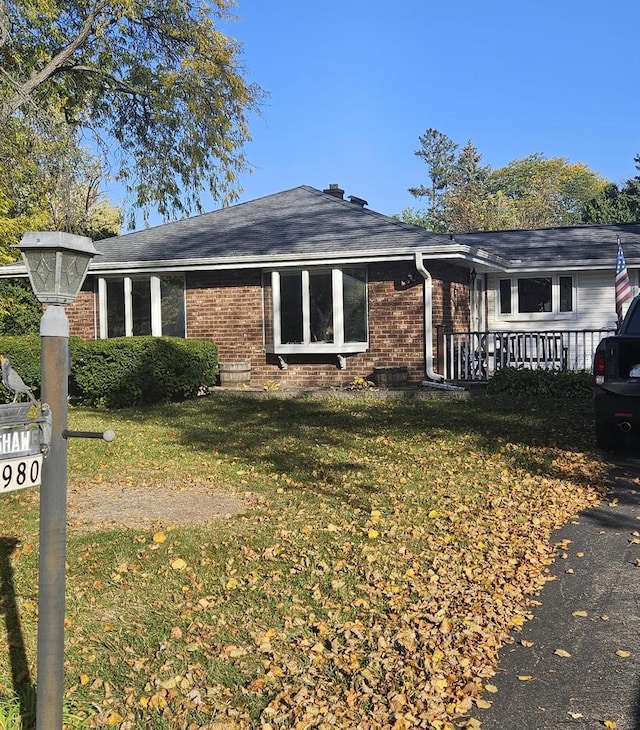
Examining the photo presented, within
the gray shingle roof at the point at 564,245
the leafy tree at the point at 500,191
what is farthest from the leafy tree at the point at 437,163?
the gray shingle roof at the point at 564,245

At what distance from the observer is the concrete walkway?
4012 millimetres

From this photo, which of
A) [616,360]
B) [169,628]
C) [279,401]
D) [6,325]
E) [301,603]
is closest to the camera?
[169,628]

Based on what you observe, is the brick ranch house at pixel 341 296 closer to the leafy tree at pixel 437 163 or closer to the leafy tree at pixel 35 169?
the leafy tree at pixel 35 169

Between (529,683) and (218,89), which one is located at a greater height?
(218,89)

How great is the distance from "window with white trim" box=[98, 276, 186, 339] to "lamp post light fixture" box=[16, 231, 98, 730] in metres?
15.0

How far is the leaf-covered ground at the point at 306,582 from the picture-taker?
4301 millimetres

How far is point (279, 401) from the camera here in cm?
1532

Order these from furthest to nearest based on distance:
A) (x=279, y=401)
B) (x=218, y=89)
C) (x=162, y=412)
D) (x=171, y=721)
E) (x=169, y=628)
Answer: (x=218, y=89) < (x=279, y=401) < (x=162, y=412) < (x=169, y=628) < (x=171, y=721)

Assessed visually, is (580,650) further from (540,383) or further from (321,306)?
(321,306)

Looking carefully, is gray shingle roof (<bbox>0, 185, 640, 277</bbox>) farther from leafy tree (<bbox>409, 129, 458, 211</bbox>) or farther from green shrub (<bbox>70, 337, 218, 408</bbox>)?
leafy tree (<bbox>409, 129, 458, 211</bbox>)

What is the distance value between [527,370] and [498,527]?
29.5 feet

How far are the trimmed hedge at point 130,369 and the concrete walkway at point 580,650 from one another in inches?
393

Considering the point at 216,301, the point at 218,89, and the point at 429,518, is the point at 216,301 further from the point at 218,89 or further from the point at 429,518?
the point at 429,518

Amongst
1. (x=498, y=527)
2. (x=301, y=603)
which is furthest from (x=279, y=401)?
(x=301, y=603)
